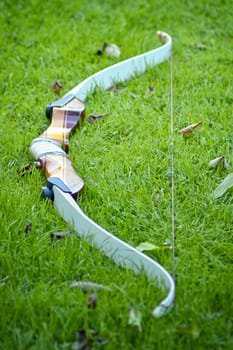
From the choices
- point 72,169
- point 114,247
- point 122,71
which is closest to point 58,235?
point 114,247

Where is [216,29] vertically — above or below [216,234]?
below

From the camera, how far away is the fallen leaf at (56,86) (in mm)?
3602

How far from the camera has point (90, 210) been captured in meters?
2.45

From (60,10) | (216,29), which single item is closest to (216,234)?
(216,29)

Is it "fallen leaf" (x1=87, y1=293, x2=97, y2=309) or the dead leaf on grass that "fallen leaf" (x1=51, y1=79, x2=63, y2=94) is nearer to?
the dead leaf on grass

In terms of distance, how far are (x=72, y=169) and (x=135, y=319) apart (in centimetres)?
95

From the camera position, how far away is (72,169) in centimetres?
263

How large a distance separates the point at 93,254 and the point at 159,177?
0.64 m

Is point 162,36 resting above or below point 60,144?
below

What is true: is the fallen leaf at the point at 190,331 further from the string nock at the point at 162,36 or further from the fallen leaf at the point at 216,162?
the string nock at the point at 162,36

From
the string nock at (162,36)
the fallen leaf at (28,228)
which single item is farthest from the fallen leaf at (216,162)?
the string nock at (162,36)

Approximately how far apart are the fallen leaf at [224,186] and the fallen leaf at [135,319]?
82 cm

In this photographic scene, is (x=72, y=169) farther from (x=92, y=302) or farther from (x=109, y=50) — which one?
(x=109, y=50)

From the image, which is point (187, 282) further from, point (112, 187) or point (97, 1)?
point (97, 1)
